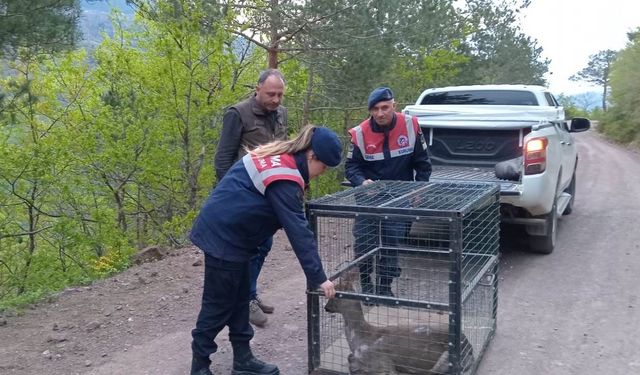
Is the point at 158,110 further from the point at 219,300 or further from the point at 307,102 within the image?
the point at 219,300

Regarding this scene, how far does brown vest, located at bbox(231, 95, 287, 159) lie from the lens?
4.34 metres

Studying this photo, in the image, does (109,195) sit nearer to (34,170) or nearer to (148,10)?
(34,170)

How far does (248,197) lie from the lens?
3320 mm

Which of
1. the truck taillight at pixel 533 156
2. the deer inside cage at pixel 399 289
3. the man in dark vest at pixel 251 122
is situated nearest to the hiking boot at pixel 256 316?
the man in dark vest at pixel 251 122

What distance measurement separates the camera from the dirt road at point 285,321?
4062 mm

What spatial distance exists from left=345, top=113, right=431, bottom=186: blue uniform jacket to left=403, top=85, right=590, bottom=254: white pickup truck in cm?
125

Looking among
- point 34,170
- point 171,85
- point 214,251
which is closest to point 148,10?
point 171,85

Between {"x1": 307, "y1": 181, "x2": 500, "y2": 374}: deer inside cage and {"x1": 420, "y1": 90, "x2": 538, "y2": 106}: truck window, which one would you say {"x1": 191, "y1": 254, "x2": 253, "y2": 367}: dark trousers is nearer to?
{"x1": 307, "y1": 181, "x2": 500, "y2": 374}: deer inside cage

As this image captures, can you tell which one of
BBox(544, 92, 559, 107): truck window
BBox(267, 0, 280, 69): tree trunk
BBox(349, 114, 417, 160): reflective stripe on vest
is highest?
BBox(267, 0, 280, 69): tree trunk

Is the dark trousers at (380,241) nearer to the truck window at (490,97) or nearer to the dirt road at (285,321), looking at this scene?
the dirt road at (285,321)

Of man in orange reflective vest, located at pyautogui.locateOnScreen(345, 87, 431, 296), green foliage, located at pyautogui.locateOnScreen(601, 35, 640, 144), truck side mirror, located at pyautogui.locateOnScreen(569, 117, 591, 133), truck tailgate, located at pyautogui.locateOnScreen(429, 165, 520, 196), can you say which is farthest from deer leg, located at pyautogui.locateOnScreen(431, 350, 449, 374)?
green foliage, located at pyautogui.locateOnScreen(601, 35, 640, 144)

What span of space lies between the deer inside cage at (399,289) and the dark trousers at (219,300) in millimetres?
446

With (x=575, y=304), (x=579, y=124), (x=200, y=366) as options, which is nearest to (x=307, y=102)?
(x=579, y=124)

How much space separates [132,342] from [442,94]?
5.74m
